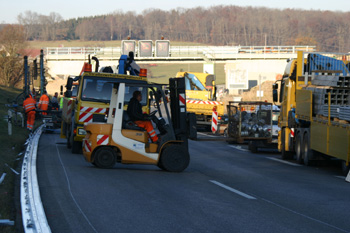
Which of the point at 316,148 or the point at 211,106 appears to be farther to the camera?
the point at 211,106

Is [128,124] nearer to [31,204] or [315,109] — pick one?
[31,204]

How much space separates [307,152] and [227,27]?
167 m

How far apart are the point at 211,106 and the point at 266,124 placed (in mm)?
9673

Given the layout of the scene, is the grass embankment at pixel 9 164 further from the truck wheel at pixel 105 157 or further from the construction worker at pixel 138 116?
the construction worker at pixel 138 116

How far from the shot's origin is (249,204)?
976 centimetres

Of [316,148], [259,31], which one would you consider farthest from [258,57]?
[259,31]

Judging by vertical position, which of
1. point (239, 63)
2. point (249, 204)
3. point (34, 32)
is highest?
point (34, 32)

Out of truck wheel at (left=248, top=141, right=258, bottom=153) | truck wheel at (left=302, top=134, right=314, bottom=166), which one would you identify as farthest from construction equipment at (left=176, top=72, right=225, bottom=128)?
truck wheel at (left=302, top=134, right=314, bottom=166)

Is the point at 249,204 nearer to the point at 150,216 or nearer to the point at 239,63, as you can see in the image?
the point at 150,216

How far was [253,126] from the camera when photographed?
24.4 meters

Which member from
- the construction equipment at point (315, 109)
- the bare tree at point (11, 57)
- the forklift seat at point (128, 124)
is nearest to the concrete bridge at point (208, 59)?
the bare tree at point (11, 57)

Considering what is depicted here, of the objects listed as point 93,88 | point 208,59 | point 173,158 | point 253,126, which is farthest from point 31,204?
point 208,59

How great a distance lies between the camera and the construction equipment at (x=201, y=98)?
34594 millimetres

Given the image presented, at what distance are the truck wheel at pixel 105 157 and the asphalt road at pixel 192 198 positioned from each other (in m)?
0.29
